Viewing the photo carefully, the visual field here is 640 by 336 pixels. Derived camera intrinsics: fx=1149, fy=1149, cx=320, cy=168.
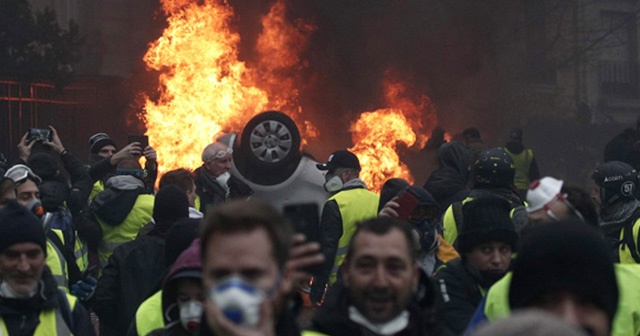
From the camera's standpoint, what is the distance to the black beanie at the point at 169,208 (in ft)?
22.3

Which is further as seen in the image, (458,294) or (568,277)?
(458,294)

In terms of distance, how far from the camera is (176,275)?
177 inches

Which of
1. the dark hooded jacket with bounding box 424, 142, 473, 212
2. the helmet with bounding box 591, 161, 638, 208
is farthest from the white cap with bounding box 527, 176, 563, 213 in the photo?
the dark hooded jacket with bounding box 424, 142, 473, 212

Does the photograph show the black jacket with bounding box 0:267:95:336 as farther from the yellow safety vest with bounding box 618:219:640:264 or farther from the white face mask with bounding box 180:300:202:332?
the yellow safety vest with bounding box 618:219:640:264

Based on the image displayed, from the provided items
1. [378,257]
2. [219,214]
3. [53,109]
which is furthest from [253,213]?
[53,109]

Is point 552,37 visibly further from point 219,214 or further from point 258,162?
point 219,214

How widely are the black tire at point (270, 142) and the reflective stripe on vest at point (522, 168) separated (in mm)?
3429

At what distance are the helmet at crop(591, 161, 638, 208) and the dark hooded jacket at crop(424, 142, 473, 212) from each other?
4.82 feet

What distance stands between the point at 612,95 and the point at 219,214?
29086 millimetres

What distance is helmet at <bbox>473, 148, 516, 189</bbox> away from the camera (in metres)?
7.13

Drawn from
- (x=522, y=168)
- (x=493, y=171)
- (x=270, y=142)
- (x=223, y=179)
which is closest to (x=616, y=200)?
(x=493, y=171)

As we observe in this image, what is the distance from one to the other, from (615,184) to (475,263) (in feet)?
6.85

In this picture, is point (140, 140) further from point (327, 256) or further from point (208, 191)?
point (327, 256)

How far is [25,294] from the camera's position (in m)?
4.86
